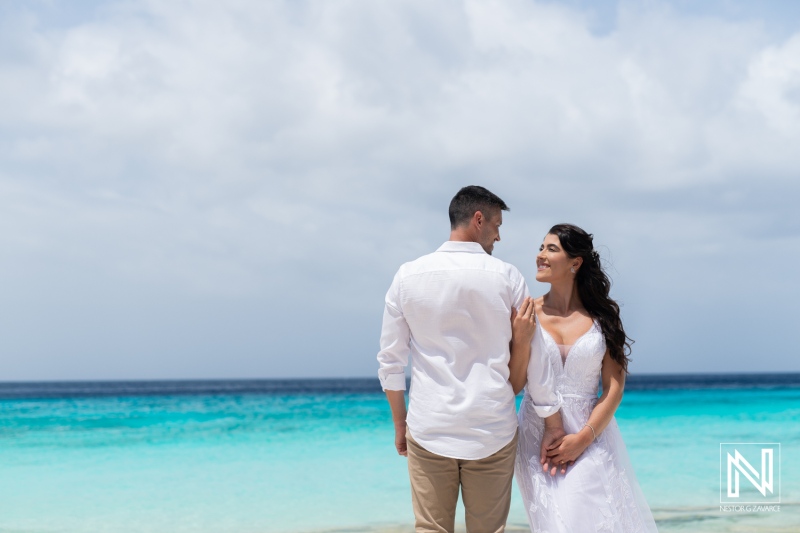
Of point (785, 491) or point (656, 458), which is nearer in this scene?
point (785, 491)

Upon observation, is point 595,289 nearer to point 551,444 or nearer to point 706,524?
point 551,444

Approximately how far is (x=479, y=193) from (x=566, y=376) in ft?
3.05

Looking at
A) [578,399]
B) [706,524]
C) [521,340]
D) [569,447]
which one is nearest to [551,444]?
[569,447]

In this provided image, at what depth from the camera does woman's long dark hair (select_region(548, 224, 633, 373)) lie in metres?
3.39

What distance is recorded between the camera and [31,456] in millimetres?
10102

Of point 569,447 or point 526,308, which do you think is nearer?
point 526,308

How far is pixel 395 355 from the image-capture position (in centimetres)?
313

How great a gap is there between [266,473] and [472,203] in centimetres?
642

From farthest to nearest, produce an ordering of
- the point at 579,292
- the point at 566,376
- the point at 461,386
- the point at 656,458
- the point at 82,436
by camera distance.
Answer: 1. the point at 82,436
2. the point at 656,458
3. the point at 579,292
4. the point at 566,376
5. the point at 461,386

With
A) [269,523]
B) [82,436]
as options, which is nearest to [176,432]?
[82,436]

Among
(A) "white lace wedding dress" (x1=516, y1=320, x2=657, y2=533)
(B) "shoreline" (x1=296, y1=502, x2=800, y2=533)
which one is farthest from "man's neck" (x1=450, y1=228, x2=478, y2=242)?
(B) "shoreline" (x1=296, y1=502, x2=800, y2=533)

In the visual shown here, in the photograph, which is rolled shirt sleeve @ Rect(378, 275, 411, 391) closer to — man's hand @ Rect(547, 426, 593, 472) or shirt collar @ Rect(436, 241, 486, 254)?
shirt collar @ Rect(436, 241, 486, 254)

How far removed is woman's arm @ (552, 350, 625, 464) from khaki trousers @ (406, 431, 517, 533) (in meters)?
0.23

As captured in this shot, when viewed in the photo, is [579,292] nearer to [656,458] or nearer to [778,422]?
[656,458]
